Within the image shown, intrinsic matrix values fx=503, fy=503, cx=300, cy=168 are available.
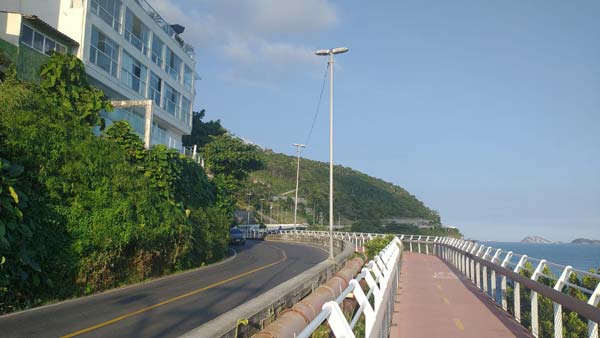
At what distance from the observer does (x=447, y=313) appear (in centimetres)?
1243

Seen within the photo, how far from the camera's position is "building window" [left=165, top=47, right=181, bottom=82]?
3891 cm

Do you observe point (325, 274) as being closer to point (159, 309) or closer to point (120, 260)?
point (159, 309)

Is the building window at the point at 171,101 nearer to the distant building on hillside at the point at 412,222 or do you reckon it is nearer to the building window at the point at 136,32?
the building window at the point at 136,32

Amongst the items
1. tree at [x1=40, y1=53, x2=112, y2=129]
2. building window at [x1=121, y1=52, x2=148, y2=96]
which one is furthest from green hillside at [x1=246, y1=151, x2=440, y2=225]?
tree at [x1=40, y1=53, x2=112, y2=129]

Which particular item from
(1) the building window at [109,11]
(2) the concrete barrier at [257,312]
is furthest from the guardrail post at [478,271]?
(1) the building window at [109,11]

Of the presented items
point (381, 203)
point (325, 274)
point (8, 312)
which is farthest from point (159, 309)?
point (381, 203)

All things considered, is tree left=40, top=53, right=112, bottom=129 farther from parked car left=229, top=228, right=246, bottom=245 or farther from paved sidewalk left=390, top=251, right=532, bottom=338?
parked car left=229, top=228, right=246, bottom=245

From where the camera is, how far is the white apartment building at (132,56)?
27.1 m

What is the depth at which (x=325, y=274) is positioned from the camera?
1558 centimetres

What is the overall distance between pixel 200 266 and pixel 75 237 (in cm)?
1118

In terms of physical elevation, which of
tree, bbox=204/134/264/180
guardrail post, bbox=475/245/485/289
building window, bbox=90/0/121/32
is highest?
building window, bbox=90/0/121/32

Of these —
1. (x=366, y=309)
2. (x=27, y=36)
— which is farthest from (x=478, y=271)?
(x=27, y=36)

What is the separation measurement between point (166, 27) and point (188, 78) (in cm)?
579

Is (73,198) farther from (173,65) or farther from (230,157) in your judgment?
(230,157)
